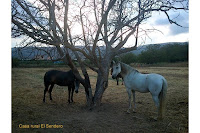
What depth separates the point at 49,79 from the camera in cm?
599

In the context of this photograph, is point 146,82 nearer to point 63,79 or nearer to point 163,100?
point 163,100

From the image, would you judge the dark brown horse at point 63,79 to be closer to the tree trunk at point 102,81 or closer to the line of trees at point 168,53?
the tree trunk at point 102,81

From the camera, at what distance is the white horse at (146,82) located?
3.75m

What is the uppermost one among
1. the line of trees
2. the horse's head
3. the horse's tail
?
the line of trees

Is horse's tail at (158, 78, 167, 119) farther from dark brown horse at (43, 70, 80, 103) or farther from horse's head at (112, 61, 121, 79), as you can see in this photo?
dark brown horse at (43, 70, 80, 103)

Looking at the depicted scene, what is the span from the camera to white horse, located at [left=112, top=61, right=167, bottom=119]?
375 centimetres

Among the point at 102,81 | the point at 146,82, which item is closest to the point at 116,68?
the point at 102,81

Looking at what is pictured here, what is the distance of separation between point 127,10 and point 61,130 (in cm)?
461

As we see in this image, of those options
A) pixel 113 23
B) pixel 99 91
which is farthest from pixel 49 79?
pixel 113 23

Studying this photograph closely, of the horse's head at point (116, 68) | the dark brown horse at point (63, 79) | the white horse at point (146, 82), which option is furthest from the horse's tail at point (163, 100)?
the dark brown horse at point (63, 79)

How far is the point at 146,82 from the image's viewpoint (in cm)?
402

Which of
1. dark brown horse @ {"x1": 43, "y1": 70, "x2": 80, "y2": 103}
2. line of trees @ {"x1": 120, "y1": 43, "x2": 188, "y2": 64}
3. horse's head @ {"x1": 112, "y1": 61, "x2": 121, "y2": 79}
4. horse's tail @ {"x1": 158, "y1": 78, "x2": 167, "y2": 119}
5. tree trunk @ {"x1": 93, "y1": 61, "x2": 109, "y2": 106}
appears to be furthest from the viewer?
dark brown horse @ {"x1": 43, "y1": 70, "x2": 80, "y2": 103}

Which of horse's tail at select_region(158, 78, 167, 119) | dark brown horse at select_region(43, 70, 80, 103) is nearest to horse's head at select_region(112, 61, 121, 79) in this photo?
horse's tail at select_region(158, 78, 167, 119)

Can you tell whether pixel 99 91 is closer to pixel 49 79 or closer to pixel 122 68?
pixel 122 68
